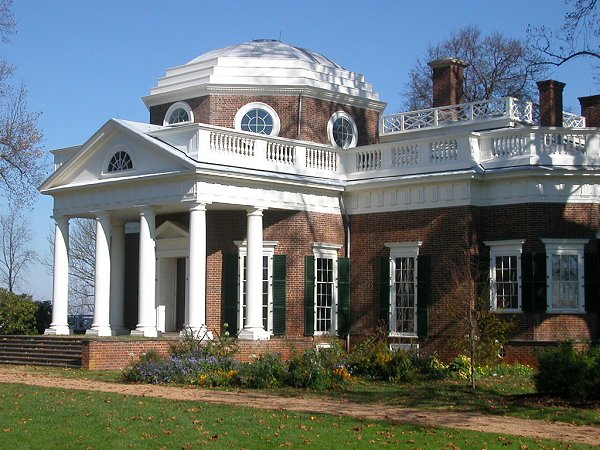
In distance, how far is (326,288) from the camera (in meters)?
30.8

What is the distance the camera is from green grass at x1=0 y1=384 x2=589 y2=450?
14352 millimetres

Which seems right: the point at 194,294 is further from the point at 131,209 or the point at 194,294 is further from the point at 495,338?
the point at 495,338

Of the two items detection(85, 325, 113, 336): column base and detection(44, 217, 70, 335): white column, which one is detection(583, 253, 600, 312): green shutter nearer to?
detection(85, 325, 113, 336): column base

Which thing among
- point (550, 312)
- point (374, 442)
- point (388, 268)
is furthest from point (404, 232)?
point (374, 442)

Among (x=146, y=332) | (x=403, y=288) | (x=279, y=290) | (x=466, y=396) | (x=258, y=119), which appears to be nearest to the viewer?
(x=466, y=396)

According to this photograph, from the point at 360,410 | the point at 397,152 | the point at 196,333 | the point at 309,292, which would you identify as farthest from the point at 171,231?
the point at 360,410

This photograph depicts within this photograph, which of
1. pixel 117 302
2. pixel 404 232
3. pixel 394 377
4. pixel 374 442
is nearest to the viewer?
pixel 374 442

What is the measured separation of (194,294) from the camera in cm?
2761

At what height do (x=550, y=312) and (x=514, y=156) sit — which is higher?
(x=514, y=156)

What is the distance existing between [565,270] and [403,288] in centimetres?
471

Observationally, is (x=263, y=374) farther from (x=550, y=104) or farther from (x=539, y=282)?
(x=550, y=104)

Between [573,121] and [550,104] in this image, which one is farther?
[573,121]

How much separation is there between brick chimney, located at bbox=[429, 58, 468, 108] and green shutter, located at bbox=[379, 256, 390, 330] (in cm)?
617

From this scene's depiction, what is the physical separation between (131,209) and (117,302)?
13.5ft
